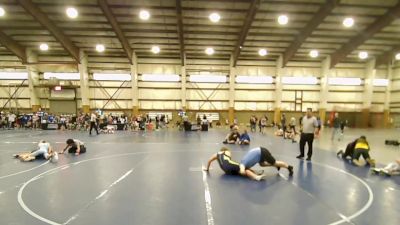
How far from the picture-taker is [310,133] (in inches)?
392

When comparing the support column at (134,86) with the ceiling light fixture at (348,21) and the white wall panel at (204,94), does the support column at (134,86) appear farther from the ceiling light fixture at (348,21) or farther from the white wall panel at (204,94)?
the ceiling light fixture at (348,21)

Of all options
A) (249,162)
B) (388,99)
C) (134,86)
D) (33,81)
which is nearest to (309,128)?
(249,162)

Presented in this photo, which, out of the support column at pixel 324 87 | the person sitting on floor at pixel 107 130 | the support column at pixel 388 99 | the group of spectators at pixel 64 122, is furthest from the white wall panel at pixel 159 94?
the support column at pixel 388 99

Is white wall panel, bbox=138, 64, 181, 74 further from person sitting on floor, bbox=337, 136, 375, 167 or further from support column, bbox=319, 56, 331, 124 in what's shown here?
person sitting on floor, bbox=337, 136, 375, 167

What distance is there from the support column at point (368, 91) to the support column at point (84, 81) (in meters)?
32.4

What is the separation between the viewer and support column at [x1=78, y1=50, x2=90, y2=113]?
94.4 ft

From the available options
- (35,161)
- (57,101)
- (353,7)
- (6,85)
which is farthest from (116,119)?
(353,7)

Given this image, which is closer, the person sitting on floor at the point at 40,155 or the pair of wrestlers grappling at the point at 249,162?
the pair of wrestlers grappling at the point at 249,162

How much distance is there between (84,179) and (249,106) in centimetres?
2660

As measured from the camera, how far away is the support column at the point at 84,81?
1133 inches

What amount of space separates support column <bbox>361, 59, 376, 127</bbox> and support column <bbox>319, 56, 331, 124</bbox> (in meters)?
5.01

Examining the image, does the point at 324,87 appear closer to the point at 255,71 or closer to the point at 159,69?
the point at 255,71

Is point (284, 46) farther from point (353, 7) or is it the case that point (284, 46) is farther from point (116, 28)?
point (116, 28)

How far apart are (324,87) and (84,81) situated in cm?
2714
